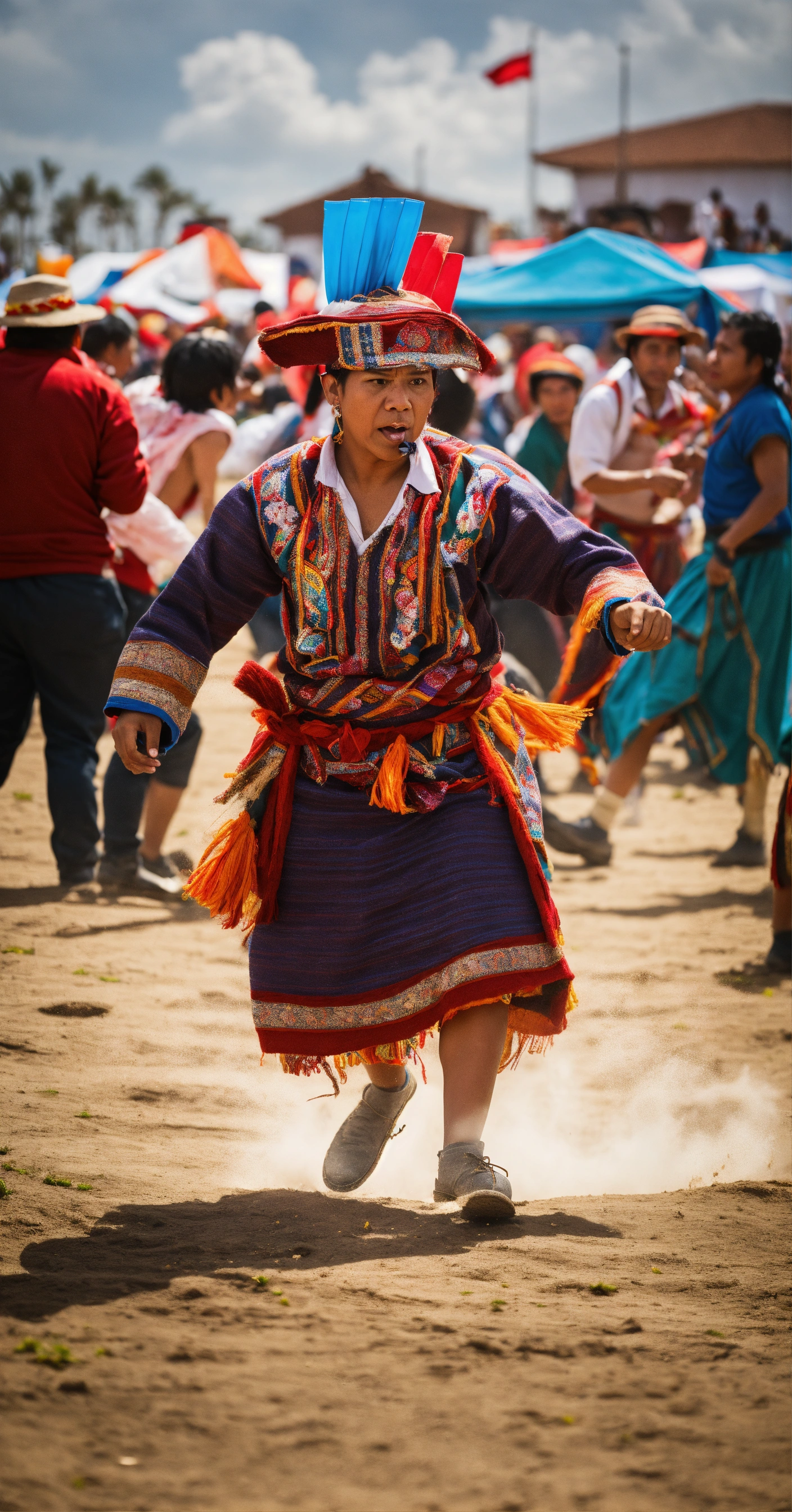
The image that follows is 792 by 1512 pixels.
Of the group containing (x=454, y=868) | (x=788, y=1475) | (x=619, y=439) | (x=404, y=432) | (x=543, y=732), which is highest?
(x=619, y=439)

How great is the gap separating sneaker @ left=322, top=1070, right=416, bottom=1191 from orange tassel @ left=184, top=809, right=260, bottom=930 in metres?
0.60

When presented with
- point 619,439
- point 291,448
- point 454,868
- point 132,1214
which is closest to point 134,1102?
point 132,1214

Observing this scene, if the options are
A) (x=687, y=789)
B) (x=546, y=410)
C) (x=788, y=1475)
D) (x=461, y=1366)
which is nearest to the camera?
(x=788, y=1475)

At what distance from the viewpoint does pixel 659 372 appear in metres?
6.79

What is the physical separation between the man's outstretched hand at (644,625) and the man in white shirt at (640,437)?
383 cm

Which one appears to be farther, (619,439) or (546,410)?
(546,410)

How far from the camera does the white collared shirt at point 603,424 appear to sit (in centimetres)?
661

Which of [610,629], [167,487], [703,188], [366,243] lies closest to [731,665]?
[167,487]

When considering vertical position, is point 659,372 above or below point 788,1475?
above

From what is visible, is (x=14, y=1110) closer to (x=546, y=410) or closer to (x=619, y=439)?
(x=619, y=439)

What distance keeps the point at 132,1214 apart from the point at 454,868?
0.98 m

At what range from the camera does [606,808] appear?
638 cm

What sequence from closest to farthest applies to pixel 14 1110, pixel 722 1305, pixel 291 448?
pixel 722 1305 < pixel 291 448 < pixel 14 1110

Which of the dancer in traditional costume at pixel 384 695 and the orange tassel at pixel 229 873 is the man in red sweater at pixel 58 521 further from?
the orange tassel at pixel 229 873
